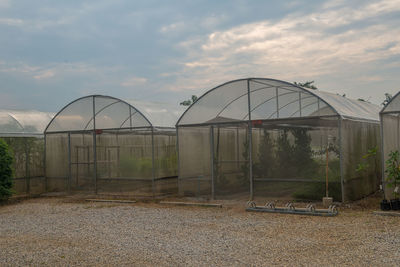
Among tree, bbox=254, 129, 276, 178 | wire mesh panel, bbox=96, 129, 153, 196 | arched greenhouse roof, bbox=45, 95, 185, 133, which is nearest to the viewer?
tree, bbox=254, 129, 276, 178

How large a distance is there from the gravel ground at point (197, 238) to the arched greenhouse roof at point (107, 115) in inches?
143

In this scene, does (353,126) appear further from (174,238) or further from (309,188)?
(174,238)

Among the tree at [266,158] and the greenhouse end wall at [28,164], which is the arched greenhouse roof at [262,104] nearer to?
the tree at [266,158]

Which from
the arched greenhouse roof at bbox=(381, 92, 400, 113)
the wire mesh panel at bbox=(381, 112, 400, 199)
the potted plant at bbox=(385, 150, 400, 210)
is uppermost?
the arched greenhouse roof at bbox=(381, 92, 400, 113)

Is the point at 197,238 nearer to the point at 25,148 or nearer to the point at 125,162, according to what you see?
the point at 125,162

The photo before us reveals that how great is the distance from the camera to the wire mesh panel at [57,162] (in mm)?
15500

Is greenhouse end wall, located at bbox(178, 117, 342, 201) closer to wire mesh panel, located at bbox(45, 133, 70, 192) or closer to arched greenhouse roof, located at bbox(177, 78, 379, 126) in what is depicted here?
arched greenhouse roof, located at bbox(177, 78, 379, 126)

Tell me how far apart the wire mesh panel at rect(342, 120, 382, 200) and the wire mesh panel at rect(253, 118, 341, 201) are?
1.01 ft

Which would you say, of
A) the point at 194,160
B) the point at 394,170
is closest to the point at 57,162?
the point at 194,160

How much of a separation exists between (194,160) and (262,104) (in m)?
2.67

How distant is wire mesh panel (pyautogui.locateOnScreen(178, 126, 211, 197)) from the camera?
42.1ft

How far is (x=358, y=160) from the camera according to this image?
11.6m

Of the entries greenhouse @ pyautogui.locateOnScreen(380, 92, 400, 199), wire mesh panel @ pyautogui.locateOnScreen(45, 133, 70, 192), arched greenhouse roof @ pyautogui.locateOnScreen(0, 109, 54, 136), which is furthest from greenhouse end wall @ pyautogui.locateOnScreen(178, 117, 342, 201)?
arched greenhouse roof @ pyautogui.locateOnScreen(0, 109, 54, 136)

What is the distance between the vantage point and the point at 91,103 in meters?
14.7
